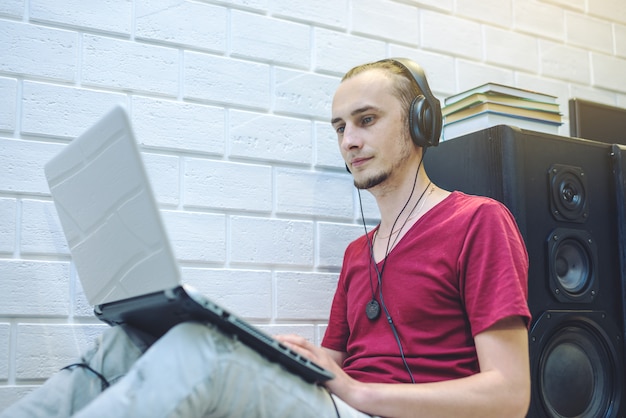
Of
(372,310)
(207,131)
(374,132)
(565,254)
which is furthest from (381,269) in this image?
(207,131)

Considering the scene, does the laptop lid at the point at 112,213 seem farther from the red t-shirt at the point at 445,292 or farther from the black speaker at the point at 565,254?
the black speaker at the point at 565,254

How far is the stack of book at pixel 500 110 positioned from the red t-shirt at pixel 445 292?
0.36 metres

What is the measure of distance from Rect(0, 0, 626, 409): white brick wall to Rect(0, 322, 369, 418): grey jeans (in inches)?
15.2

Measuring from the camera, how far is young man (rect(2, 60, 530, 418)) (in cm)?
87

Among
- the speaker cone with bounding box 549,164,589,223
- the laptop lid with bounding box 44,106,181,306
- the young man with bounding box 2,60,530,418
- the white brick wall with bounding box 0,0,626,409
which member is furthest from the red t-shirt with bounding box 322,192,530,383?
the laptop lid with bounding box 44,106,181,306

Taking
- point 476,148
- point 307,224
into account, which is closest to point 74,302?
point 307,224

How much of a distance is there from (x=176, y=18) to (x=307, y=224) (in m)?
0.57

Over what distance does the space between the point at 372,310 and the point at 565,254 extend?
0.46 meters

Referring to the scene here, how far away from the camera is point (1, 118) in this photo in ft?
4.57

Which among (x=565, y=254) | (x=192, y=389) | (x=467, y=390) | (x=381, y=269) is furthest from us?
(x=565, y=254)

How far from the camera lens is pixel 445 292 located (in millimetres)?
1233

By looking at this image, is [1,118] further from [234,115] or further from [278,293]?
[278,293]

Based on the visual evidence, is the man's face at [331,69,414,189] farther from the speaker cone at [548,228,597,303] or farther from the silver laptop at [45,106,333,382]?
the silver laptop at [45,106,333,382]

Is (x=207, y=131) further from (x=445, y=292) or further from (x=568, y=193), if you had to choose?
(x=568, y=193)
